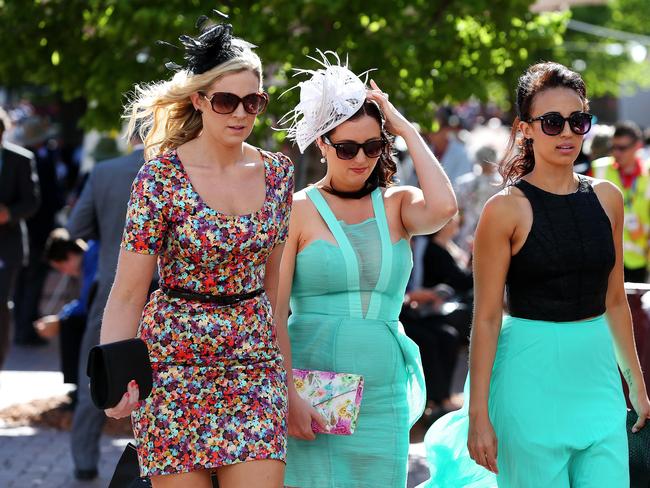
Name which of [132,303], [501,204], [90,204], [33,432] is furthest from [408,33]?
[132,303]

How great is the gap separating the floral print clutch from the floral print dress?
18.7 inches

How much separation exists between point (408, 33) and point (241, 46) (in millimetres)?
4841

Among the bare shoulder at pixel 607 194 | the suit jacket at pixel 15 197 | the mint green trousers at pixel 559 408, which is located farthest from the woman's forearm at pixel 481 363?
the suit jacket at pixel 15 197

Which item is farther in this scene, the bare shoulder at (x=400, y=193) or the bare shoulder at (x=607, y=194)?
the bare shoulder at (x=400, y=193)

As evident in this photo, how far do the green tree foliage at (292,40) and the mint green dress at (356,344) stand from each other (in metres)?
3.79

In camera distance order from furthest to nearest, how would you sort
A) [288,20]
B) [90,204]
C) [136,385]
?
[288,20], [90,204], [136,385]

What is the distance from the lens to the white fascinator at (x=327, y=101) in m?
4.64

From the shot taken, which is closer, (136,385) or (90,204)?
(136,385)

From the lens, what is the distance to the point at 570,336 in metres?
4.23

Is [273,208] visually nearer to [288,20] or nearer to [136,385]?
[136,385]

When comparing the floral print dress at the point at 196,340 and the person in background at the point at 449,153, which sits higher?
the person in background at the point at 449,153

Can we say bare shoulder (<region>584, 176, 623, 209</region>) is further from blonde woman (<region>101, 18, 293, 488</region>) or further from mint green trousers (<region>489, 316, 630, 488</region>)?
blonde woman (<region>101, 18, 293, 488</region>)

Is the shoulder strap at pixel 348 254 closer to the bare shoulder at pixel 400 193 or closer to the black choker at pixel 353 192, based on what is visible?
the black choker at pixel 353 192

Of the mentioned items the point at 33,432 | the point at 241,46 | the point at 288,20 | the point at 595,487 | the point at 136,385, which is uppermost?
the point at 288,20
